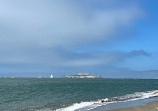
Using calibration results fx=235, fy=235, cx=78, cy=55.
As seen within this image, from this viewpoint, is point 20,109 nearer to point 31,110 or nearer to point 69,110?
point 31,110

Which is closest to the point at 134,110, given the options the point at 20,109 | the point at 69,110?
the point at 69,110

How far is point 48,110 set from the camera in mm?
34281

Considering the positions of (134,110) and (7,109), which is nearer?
(134,110)

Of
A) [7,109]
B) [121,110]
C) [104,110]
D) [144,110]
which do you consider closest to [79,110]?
[104,110]

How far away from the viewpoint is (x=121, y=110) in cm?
3038

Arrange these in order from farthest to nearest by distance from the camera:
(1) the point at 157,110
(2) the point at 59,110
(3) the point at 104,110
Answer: (2) the point at 59,110 → (3) the point at 104,110 → (1) the point at 157,110

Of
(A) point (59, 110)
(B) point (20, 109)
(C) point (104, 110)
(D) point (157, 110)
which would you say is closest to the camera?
(D) point (157, 110)

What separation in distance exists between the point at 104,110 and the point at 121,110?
7.82ft

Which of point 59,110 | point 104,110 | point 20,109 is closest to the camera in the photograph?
point 104,110

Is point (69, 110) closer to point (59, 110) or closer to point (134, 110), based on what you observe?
point (59, 110)

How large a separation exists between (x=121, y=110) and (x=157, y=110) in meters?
4.42

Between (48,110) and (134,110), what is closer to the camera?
(134,110)

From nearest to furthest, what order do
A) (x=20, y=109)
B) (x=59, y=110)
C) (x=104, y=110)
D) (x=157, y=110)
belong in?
(x=157, y=110)
(x=104, y=110)
(x=59, y=110)
(x=20, y=109)

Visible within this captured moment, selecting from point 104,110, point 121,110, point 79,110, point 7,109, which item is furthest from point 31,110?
point 121,110
